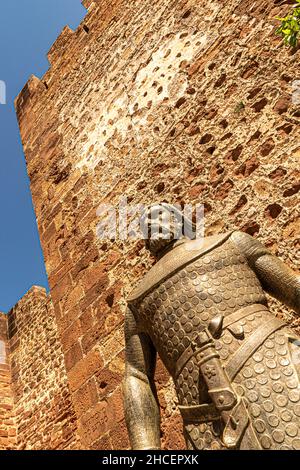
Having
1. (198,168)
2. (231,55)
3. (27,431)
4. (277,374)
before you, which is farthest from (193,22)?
(27,431)

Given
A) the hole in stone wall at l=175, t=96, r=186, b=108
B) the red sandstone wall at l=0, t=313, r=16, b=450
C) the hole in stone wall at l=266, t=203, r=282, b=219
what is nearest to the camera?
the hole in stone wall at l=266, t=203, r=282, b=219

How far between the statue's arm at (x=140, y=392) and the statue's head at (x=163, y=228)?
0.34 m

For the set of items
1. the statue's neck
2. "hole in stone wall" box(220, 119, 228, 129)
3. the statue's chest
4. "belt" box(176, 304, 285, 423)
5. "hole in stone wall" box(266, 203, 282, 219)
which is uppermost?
"hole in stone wall" box(220, 119, 228, 129)

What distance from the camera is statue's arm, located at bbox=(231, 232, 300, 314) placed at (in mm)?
2174

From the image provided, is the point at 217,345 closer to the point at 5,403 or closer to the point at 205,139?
the point at 205,139

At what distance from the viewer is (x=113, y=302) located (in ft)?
14.0

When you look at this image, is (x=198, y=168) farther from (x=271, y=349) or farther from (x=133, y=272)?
(x=271, y=349)

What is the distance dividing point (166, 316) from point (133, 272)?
196 centimetres

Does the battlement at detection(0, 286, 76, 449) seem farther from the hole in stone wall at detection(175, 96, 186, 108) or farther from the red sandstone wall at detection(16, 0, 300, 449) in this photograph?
the hole in stone wall at detection(175, 96, 186, 108)

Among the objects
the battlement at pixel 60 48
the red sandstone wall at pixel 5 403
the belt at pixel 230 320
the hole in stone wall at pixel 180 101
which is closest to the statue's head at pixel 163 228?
the belt at pixel 230 320

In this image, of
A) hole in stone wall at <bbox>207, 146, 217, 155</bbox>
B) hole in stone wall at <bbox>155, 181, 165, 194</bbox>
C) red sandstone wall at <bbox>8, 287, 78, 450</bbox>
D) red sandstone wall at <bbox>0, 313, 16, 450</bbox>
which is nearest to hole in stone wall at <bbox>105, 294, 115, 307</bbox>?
hole in stone wall at <bbox>155, 181, 165, 194</bbox>

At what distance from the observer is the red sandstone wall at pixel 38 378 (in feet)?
23.9

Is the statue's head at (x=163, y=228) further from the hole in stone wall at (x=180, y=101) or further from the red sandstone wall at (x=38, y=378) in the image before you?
the red sandstone wall at (x=38, y=378)

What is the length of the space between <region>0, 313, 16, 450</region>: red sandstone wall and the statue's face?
680 cm
